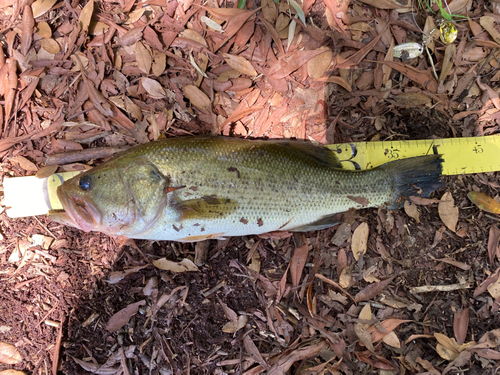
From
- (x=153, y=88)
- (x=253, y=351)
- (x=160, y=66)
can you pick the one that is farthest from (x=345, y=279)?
(x=160, y=66)

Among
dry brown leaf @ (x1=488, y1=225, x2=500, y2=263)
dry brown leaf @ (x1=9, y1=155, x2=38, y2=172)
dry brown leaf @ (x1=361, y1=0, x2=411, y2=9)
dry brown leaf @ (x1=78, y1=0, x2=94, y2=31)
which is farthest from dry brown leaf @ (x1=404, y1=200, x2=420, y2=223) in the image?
dry brown leaf @ (x1=9, y1=155, x2=38, y2=172)

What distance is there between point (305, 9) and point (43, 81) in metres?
2.87

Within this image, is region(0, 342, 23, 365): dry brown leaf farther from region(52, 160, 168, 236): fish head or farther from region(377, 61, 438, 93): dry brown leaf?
region(377, 61, 438, 93): dry brown leaf

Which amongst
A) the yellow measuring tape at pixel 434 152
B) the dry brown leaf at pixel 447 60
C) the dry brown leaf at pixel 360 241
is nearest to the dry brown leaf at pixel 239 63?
the yellow measuring tape at pixel 434 152

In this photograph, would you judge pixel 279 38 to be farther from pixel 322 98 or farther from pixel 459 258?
pixel 459 258

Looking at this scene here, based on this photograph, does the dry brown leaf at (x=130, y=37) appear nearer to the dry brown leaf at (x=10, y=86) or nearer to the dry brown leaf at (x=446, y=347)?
the dry brown leaf at (x=10, y=86)

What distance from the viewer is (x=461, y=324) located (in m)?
2.97

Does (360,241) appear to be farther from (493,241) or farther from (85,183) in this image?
(85,183)

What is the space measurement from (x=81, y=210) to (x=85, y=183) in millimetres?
237

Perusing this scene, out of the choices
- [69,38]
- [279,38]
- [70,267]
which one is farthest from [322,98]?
[70,267]

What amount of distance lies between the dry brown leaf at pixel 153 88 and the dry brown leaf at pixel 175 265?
5.54 ft

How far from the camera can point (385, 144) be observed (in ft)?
10.2

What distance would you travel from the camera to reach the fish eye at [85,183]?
8.10ft

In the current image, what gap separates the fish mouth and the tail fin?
2.79 m
